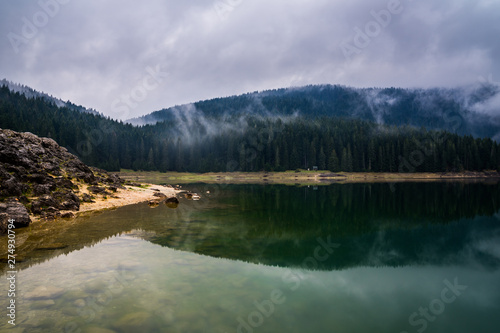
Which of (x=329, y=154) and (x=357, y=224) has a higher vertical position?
(x=329, y=154)

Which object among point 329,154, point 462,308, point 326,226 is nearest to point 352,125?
point 329,154

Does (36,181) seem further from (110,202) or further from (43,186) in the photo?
(110,202)

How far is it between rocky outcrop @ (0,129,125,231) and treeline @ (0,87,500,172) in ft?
319

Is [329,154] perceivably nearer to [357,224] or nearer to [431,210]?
[431,210]

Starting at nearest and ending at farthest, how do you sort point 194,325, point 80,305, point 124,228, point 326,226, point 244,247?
point 194,325 < point 80,305 < point 244,247 < point 124,228 < point 326,226

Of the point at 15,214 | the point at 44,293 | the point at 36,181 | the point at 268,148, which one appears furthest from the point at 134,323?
the point at 268,148

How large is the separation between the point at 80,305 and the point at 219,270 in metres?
5.11

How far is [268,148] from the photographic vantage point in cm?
14250

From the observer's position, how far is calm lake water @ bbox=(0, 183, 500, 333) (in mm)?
7688

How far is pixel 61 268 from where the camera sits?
1137 cm

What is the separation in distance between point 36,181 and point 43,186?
1.20m

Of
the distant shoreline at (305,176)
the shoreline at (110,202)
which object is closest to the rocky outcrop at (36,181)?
the shoreline at (110,202)

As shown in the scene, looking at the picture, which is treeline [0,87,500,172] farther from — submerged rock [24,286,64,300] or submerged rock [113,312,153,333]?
submerged rock [113,312,153,333]

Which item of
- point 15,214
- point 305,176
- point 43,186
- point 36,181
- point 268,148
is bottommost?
point 305,176
